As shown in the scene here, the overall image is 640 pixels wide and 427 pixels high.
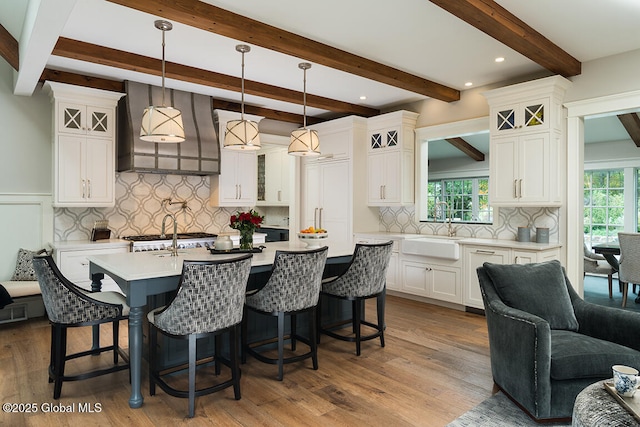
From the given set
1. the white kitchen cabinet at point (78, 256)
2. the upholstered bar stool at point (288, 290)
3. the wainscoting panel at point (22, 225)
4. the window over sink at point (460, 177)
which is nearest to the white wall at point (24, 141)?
the wainscoting panel at point (22, 225)

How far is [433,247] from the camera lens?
16.9 feet

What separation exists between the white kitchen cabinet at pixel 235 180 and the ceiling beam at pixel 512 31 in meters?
3.72

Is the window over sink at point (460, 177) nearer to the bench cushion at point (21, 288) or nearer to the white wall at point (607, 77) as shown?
the white wall at point (607, 77)

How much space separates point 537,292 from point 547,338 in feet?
1.98

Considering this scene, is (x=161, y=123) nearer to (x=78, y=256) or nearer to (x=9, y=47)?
(x=9, y=47)

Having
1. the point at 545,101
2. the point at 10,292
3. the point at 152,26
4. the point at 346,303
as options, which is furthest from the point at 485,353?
the point at 10,292

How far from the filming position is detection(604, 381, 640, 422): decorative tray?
5.40 feet

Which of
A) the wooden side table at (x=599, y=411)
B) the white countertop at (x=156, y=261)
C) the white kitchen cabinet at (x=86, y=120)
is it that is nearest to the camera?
the wooden side table at (x=599, y=411)

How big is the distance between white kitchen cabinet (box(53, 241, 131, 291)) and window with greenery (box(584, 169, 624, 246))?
7933mm

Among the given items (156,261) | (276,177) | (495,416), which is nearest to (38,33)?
(156,261)

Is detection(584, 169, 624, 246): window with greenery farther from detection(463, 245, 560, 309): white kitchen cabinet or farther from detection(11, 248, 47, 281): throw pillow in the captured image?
detection(11, 248, 47, 281): throw pillow

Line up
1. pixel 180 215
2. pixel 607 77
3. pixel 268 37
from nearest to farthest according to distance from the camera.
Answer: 1. pixel 268 37
2. pixel 607 77
3. pixel 180 215

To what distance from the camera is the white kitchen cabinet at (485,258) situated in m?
4.38

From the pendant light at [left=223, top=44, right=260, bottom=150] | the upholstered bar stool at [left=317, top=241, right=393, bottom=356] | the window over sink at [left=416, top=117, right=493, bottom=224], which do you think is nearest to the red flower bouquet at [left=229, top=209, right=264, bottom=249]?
the pendant light at [left=223, top=44, right=260, bottom=150]
